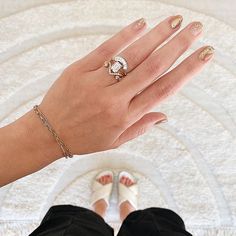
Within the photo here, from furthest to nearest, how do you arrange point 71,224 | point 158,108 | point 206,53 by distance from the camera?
point 158,108
point 71,224
point 206,53

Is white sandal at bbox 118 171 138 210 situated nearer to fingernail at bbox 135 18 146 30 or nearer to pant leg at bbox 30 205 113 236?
pant leg at bbox 30 205 113 236

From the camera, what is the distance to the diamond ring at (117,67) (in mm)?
605

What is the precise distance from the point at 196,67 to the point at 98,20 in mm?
644

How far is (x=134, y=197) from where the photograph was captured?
47.3 inches

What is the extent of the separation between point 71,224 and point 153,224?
0.63 feet

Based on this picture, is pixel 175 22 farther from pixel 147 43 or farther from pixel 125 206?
pixel 125 206

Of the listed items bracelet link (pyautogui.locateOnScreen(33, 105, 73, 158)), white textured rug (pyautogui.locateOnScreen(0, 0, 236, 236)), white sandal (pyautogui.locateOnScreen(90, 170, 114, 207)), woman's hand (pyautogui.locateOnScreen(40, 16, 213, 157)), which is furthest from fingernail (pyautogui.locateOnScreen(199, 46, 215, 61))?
white sandal (pyautogui.locateOnScreen(90, 170, 114, 207))

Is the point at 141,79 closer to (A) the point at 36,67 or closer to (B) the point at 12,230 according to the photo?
(A) the point at 36,67

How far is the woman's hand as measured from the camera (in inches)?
23.8

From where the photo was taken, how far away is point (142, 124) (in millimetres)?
662

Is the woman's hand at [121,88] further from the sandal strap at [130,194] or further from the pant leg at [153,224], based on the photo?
the sandal strap at [130,194]

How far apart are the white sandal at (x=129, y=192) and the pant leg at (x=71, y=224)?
0.26 m

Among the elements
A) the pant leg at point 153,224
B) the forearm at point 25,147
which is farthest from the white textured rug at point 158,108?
the forearm at point 25,147

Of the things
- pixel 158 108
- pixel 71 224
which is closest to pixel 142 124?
pixel 71 224
